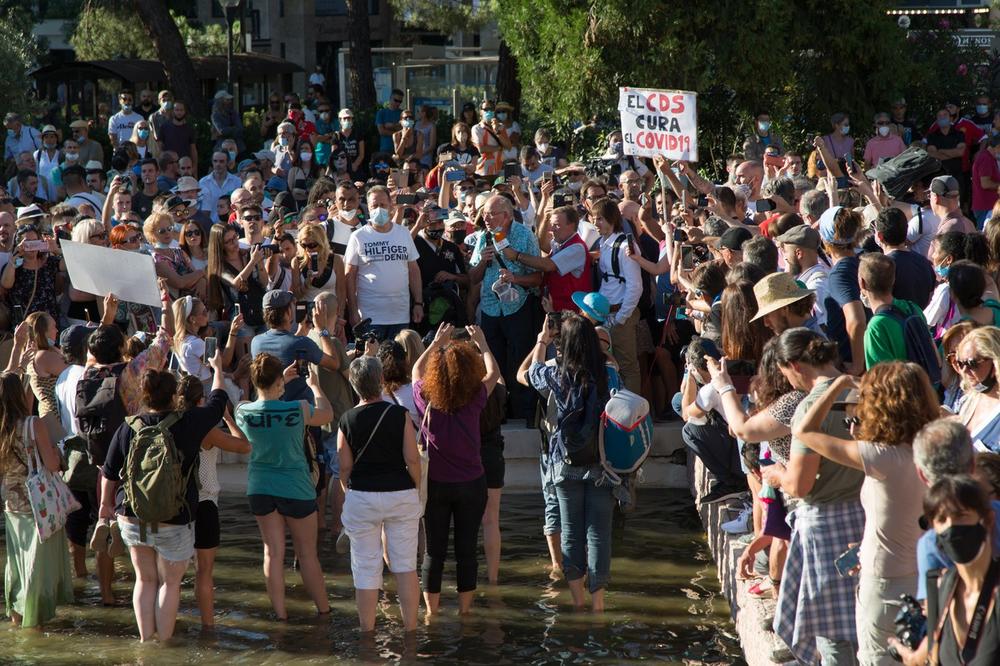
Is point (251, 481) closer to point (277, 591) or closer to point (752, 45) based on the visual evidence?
point (277, 591)

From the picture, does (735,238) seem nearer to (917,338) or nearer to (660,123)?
(917,338)

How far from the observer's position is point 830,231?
777 cm

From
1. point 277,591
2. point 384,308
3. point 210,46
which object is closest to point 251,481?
point 277,591

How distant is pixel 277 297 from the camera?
7996 mm

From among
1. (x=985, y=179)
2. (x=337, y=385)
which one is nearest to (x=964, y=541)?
(x=337, y=385)

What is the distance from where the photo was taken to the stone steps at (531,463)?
10164 mm

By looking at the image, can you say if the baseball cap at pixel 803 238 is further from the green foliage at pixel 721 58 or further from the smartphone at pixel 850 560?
the green foliage at pixel 721 58

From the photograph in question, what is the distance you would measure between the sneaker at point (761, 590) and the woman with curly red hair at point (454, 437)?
1633 millimetres

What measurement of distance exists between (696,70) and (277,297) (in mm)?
9936

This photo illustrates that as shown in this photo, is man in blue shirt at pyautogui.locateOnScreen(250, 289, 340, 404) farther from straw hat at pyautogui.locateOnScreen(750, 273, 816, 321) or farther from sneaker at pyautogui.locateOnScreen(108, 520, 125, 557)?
straw hat at pyautogui.locateOnScreen(750, 273, 816, 321)

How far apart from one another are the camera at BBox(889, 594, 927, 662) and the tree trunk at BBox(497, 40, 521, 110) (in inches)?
738

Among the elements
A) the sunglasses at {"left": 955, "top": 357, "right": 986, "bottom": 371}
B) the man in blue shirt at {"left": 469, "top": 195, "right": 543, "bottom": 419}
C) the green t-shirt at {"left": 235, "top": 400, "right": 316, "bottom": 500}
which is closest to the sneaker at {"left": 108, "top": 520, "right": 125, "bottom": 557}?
the green t-shirt at {"left": 235, "top": 400, "right": 316, "bottom": 500}

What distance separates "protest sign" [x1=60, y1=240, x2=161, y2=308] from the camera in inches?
355

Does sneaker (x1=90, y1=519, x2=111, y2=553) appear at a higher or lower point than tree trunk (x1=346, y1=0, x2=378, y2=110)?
lower
